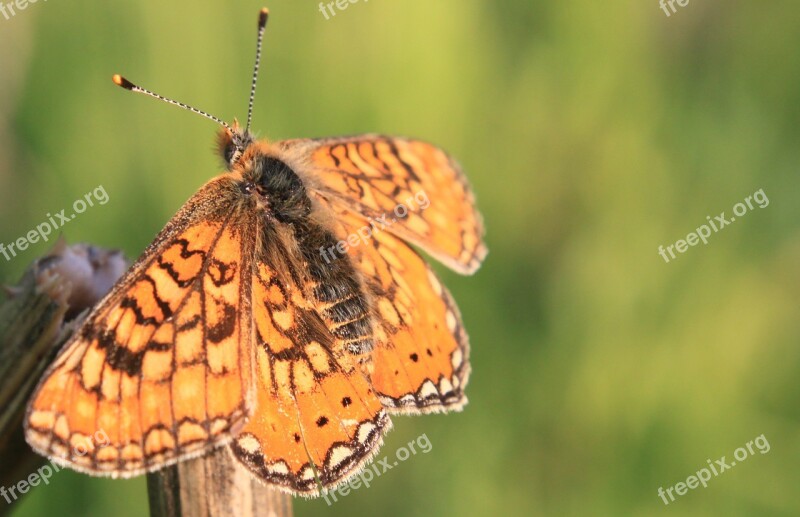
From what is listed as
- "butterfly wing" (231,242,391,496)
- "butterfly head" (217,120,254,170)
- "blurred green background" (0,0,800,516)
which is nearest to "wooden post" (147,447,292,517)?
"butterfly wing" (231,242,391,496)

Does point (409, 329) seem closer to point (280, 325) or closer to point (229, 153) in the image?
point (280, 325)

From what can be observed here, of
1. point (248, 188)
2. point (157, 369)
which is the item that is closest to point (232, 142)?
point (248, 188)

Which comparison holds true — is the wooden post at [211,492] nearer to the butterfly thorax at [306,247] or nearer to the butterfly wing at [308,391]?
the butterfly wing at [308,391]

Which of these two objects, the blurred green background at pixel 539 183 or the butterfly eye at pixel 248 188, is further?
the blurred green background at pixel 539 183

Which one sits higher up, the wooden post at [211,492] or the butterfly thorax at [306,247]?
the butterfly thorax at [306,247]

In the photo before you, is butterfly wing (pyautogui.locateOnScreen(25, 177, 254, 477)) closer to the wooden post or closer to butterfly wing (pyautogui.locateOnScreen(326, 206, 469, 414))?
the wooden post

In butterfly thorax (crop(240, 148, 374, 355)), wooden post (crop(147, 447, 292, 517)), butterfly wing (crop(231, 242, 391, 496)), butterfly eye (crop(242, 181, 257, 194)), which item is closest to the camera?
wooden post (crop(147, 447, 292, 517))

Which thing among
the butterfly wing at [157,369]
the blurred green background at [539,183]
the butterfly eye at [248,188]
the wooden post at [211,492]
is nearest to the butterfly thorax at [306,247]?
the butterfly eye at [248,188]
